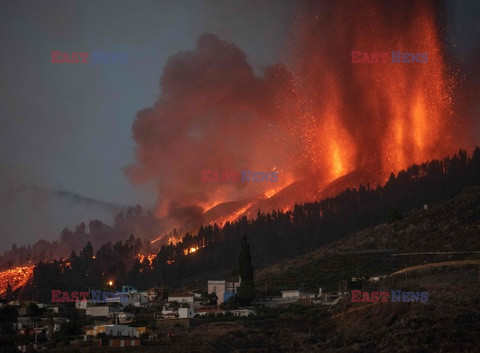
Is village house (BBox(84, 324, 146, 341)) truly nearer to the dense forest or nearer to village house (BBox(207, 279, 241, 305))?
village house (BBox(207, 279, 241, 305))

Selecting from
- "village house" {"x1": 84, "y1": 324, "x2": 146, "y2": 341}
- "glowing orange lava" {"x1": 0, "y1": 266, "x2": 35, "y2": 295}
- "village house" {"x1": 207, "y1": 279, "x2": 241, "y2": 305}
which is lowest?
"village house" {"x1": 84, "y1": 324, "x2": 146, "y2": 341}

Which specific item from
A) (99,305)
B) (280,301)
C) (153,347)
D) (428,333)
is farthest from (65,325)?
(428,333)

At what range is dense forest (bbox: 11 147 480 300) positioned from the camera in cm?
15550

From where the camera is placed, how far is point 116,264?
186 meters

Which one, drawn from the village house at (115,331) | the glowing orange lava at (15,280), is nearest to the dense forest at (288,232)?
the glowing orange lava at (15,280)

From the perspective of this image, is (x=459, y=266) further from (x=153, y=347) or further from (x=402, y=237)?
(x=402, y=237)

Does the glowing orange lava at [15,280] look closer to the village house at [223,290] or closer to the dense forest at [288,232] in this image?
the dense forest at [288,232]

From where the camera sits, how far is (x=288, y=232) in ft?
552

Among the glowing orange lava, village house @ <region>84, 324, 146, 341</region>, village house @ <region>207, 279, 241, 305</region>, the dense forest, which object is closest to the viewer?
village house @ <region>84, 324, 146, 341</region>

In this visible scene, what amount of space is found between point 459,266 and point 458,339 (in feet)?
93.3

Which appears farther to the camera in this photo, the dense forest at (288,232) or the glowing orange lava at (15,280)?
the glowing orange lava at (15,280)

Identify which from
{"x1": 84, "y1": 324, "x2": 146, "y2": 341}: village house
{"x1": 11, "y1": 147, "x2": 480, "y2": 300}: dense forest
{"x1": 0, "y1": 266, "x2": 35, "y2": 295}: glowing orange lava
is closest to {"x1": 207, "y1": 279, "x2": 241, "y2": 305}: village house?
{"x1": 84, "y1": 324, "x2": 146, "y2": 341}: village house

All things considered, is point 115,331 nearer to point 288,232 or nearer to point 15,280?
point 288,232

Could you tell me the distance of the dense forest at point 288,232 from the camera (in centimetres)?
15550
